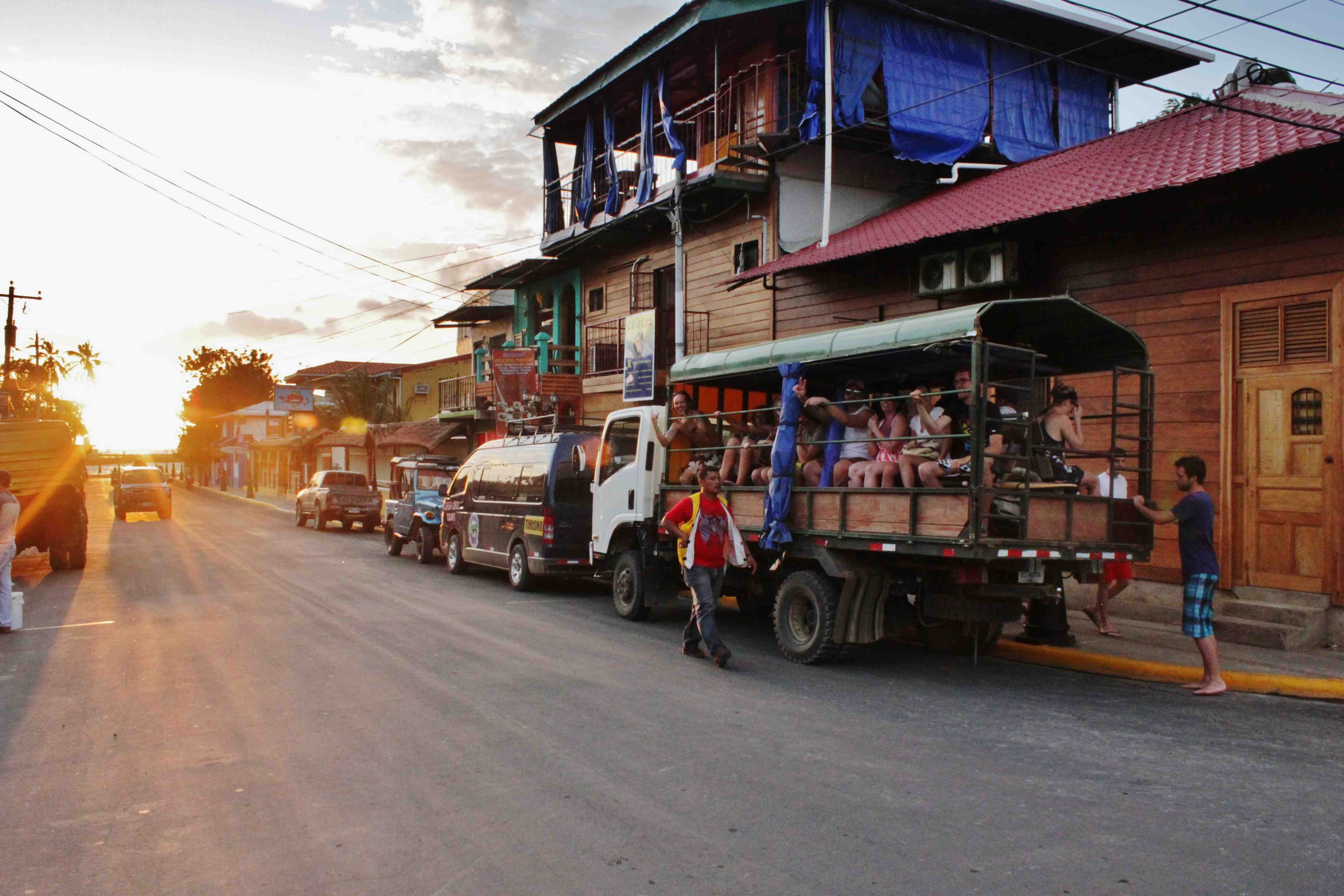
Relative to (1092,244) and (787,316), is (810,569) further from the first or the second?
(787,316)

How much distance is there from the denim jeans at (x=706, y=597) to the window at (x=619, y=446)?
10.6 feet

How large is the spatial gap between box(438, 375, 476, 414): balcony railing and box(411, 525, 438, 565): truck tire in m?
11.0

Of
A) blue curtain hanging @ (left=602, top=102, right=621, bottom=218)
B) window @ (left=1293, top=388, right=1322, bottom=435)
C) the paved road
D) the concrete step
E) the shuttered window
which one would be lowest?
the paved road

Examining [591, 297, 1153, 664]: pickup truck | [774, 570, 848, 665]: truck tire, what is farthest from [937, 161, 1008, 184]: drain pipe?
[774, 570, 848, 665]: truck tire

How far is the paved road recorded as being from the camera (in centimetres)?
413

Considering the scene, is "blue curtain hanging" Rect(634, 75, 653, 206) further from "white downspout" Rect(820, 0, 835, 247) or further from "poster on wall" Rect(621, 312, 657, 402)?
"white downspout" Rect(820, 0, 835, 247)

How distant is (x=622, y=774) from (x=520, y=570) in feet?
31.9

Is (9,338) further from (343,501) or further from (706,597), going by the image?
(706,597)

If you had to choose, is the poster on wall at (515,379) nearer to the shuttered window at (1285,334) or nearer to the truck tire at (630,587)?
the truck tire at (630,587)

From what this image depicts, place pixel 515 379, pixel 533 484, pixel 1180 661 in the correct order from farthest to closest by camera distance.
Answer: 1. pixel 515 379
2. pixel 533 484
3. pixel 1180 661

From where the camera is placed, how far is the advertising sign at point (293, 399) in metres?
51.4

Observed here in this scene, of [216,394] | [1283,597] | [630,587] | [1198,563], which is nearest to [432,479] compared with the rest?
[630,587]

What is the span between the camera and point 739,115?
19.9 meters

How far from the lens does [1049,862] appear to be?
4203 mm
